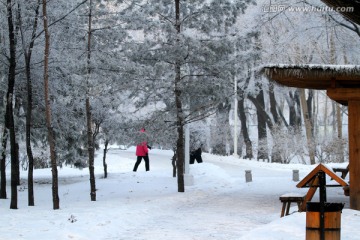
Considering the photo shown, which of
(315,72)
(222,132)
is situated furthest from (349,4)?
(222,132)

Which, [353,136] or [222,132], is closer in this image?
[353,136]

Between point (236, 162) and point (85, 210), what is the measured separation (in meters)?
24.0

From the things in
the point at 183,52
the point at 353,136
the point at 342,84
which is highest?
the point at 183,52

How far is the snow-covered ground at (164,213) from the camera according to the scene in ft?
32.7

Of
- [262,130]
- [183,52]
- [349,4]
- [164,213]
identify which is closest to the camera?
[349,4]

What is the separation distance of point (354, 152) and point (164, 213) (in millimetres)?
4512

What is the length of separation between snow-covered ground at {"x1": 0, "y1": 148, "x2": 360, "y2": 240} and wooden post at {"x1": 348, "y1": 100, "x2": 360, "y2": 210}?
1368 millimetres

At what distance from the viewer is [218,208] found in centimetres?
1418

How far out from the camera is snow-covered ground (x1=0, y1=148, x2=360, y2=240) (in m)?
9.95

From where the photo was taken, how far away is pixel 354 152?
1305cm

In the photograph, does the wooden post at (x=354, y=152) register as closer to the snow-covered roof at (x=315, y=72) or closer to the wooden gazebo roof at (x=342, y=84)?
the wooden gazebo roof at (x=342, y=84)

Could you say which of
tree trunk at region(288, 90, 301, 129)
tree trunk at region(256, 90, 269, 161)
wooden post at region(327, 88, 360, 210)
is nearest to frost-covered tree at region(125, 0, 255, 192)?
wooden post at region(327, 88, 360, 210)

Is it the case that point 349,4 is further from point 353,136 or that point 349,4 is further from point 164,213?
point 164,213

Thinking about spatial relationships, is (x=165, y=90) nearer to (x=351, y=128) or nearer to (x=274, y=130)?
(x=351, y=128)
